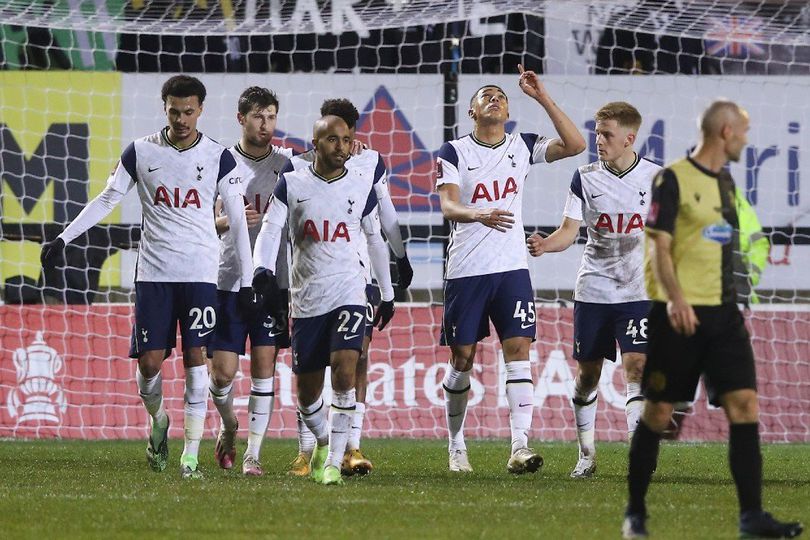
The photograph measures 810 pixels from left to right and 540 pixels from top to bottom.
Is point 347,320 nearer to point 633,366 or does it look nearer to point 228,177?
point 228,177

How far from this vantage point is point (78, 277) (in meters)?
13.4

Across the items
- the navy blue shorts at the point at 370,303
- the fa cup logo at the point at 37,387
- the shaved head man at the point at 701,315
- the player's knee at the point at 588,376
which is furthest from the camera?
the fa cup logo at the point at 37,387

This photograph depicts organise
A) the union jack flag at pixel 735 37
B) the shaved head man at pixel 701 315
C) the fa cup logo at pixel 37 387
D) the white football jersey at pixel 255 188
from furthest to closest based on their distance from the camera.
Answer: the union jack flag at pixel 735 37 < the fa cup logo at pixel 37 387 < the white football jersey at pixel 255 188 < the shaved head man at pixel 701 315

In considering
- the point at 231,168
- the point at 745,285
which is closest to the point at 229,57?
the point at 745,285

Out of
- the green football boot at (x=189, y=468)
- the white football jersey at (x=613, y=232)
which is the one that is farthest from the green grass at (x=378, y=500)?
the white football jersey at (x=613, y=232)

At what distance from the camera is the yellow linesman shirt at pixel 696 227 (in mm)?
5730

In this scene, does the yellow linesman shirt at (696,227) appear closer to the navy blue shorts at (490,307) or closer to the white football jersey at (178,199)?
the navy blue shorts at (490,307)

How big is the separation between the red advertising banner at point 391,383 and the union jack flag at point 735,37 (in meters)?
2.42

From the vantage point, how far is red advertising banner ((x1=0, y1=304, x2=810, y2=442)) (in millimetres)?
12188

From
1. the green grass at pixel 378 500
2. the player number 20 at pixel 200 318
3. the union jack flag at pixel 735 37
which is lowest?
the green grass at pixel 378 500

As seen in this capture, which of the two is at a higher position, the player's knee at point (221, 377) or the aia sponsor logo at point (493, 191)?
the aia sponsor logo at point (493, 191)

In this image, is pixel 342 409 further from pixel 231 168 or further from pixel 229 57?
pixel 229 57

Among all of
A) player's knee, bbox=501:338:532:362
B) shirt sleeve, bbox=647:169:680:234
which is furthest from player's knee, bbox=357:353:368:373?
shirt sleeve, bbox=647:169:680:234

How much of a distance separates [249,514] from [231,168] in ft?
8.06
